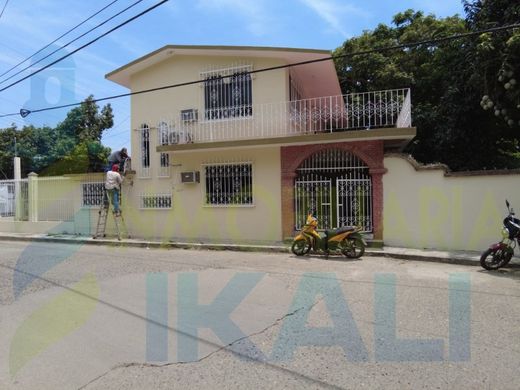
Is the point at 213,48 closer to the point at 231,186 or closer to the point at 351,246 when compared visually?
the point at 231,186

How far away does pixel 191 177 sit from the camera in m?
14.0

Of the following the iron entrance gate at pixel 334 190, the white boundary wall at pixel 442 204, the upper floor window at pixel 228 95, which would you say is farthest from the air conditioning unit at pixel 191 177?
the white boundary wall at pixel 442 204

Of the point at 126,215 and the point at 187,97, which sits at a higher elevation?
the point at 187,97

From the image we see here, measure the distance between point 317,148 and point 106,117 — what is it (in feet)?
89.7

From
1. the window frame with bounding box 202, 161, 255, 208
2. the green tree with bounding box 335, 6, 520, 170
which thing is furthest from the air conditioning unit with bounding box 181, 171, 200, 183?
the green tree with bounding box 335, 6, 520, 170

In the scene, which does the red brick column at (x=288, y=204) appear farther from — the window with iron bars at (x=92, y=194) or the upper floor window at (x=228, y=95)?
the window with iron bars at (x=92, y=194)

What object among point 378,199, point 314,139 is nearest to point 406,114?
point 378,199

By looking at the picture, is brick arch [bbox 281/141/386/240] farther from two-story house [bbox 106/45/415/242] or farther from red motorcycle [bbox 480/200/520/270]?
red motorcycle [bbox 480/200/520/270]

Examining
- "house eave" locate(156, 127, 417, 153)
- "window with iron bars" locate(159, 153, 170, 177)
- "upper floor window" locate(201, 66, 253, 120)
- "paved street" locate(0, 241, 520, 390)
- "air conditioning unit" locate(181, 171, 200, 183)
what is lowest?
"paved street" locate(0, 241, 520, 390)

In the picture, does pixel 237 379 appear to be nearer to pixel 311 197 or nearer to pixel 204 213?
pixel 311 197

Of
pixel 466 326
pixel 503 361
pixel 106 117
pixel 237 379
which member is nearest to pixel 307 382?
pixel 237 379

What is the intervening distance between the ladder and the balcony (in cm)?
252

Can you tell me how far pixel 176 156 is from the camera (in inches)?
569

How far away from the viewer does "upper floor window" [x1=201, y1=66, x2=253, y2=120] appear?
46.0 feet
